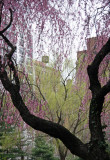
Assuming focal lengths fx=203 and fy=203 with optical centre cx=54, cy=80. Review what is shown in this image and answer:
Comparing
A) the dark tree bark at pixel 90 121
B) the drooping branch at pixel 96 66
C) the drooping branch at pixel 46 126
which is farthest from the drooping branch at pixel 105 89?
the drooping branch at pixel 46 126

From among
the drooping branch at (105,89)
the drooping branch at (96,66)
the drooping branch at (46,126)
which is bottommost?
the drooping branch at (46,126)

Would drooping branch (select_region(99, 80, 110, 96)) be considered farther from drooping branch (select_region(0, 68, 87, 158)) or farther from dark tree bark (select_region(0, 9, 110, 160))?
drooping branch (select_region(0, 68, 87, 158))

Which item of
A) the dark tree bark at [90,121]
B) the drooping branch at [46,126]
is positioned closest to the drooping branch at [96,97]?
the dark tree bark at [90,121]

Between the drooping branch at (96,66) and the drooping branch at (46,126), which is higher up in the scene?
the drooping branch at (96,66)

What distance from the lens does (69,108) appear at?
8.74 m

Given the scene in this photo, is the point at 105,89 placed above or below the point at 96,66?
below

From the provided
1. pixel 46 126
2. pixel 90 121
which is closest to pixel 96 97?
pixel 90 121

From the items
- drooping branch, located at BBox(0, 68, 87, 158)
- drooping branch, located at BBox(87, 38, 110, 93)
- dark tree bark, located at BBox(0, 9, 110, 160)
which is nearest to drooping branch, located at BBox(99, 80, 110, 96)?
dark tree bark, located at BBox(0, 9, 110, 160)

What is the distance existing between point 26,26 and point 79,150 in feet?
5.89

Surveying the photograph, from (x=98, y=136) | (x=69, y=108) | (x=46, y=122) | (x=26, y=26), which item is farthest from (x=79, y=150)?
(x=69, y=108)

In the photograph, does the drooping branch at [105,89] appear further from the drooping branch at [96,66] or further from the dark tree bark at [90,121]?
the drooping branch at [96,66]

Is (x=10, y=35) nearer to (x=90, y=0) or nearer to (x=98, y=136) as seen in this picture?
(x=90, y=0)

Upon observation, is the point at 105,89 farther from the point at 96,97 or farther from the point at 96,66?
the point at 96,66

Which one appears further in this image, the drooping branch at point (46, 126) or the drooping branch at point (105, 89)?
the drooping branch at point (46, 126)
